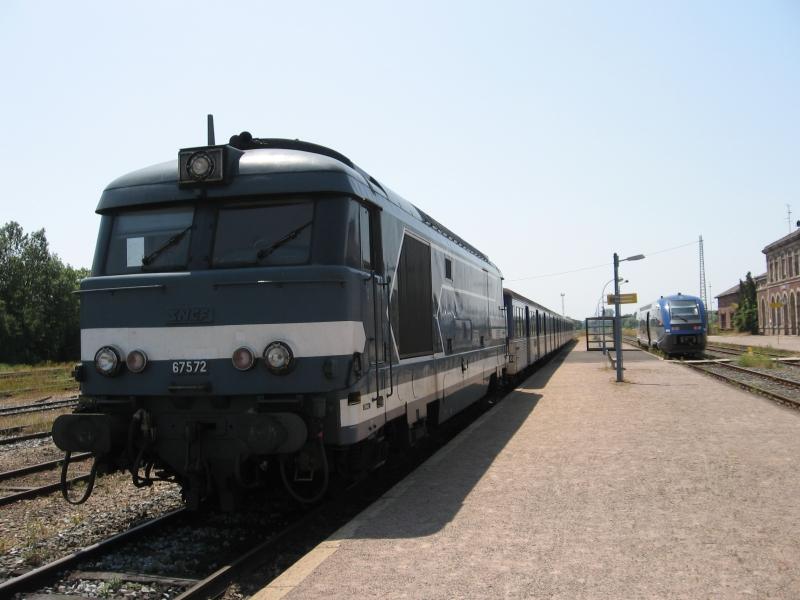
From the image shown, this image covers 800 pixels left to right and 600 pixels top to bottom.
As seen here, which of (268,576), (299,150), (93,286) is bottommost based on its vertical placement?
(268,576)

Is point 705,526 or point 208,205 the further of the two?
point 208,205

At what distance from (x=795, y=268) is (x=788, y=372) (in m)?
47.0

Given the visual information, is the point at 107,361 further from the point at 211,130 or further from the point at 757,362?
the point at 757,362

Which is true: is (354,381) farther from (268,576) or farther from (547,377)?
(547,377)

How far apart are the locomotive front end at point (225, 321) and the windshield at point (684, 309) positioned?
29.4m

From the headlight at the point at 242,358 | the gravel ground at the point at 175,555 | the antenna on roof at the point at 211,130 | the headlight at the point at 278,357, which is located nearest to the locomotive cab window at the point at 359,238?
the headlight at the point at 278,357

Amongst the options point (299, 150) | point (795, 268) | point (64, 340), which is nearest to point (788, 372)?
point (299, 150)

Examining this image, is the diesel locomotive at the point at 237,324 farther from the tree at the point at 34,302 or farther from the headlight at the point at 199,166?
the tree at the point at 34,302

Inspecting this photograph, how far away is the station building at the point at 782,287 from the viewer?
207ft

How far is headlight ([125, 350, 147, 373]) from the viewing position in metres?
6.22

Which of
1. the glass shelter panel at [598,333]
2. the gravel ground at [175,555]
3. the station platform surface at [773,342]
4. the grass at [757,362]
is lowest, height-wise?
the gravel ground at [175,555]

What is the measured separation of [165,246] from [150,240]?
183 mm

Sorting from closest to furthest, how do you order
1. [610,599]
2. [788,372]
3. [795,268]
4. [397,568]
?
[610,599] < [397,568] < [788,372] < [795,268]

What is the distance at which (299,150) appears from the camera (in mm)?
6918
